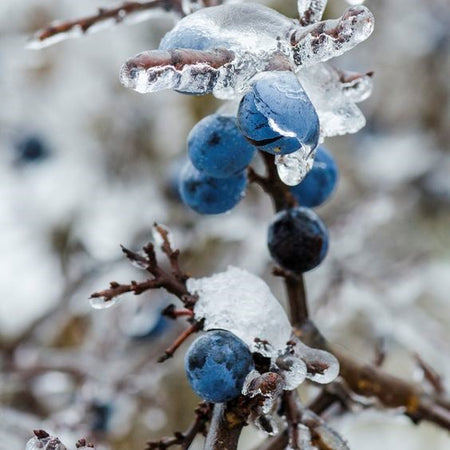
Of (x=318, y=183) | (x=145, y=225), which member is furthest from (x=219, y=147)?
(x=145, y=225)

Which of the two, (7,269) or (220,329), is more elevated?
(220,329)

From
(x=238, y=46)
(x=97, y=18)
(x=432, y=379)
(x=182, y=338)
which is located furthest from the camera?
(x=432, y=379)

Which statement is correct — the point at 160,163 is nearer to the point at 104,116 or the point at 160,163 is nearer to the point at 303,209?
the point at 104,116

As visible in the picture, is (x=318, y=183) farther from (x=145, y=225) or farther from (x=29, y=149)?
(x=29, y=149)

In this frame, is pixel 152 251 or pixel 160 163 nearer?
pixel 152 251

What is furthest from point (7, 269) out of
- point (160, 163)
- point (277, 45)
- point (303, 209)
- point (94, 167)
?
point (277, 45)

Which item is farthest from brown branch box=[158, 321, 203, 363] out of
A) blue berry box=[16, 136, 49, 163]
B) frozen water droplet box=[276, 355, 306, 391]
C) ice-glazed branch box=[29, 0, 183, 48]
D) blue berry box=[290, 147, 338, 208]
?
blue berry box=[16, 136, 49, 163]

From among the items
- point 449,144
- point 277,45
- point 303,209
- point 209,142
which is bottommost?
point 449,144
